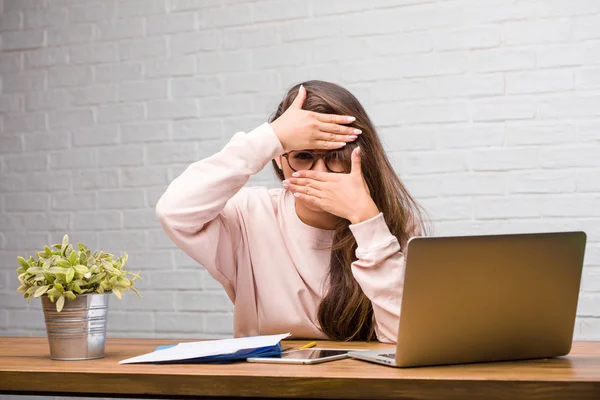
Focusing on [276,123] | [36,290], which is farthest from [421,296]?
[276,123]

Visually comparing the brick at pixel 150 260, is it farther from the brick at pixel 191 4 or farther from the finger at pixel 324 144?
the finger at pixel 324 144

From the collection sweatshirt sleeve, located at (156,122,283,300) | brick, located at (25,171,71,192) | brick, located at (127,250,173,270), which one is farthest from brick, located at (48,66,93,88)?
sweatshirt sleeve, located at (156,122,283,300)

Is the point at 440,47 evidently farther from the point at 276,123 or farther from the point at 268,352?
the point at 268,352

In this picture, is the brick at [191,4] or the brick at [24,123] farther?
the brick at [24,123]

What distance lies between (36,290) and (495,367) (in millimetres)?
724

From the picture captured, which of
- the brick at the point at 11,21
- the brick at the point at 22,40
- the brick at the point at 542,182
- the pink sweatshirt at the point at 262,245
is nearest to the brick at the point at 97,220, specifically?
the brick at the point at 22,40

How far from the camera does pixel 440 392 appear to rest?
97 centimetres

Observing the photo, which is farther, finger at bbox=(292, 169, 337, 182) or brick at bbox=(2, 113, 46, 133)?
brick at bbox=(2, 113, 46, 133)

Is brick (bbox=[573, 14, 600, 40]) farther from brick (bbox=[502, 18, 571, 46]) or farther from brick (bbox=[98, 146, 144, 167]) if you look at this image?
brick (bbox=[98, 146, 144, 167])

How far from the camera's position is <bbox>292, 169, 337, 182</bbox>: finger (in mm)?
1661

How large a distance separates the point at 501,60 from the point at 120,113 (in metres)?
1.48

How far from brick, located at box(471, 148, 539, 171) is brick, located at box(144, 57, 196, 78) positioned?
114 cm

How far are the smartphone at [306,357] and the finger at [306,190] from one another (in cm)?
45

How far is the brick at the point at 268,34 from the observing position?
9.18 ft
